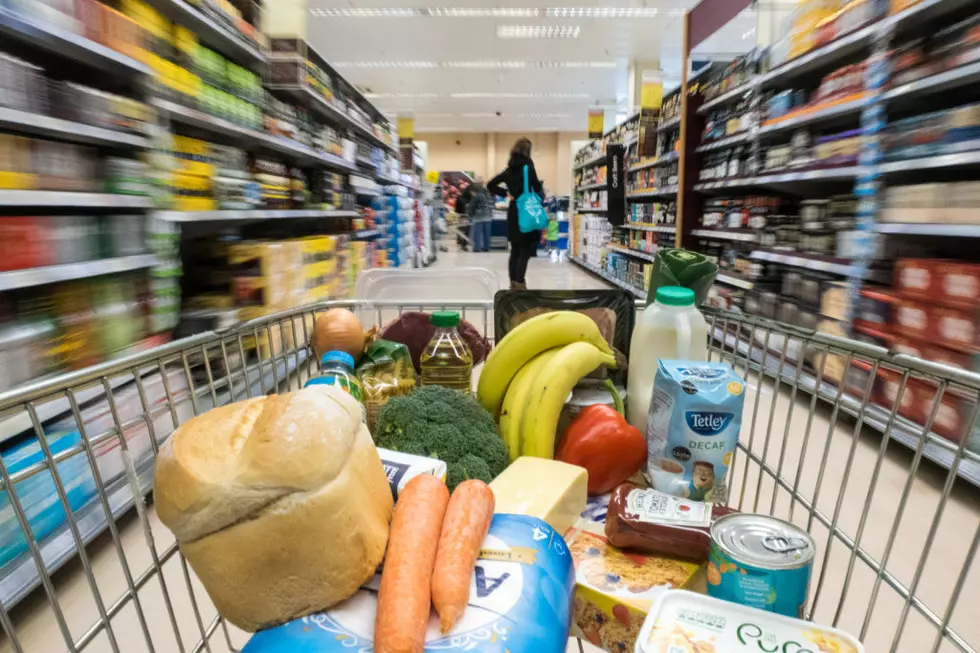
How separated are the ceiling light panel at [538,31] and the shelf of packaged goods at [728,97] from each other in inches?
181

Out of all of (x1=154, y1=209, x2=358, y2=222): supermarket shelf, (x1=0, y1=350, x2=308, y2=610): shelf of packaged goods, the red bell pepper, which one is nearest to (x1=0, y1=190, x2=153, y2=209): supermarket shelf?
(x1=154, y1=209, x2=358, y2=222): supermarket shelf

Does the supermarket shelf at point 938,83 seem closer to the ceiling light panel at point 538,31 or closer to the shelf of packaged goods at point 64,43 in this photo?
the shelf of packaged goods at point 64,43

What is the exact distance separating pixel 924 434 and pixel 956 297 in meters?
1.62

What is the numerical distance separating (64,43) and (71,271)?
66cm

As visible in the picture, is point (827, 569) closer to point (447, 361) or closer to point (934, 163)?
point (447, 361)

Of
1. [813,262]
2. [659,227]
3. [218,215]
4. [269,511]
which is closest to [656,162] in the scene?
[659,227]

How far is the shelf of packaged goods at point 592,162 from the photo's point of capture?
7.96 meters

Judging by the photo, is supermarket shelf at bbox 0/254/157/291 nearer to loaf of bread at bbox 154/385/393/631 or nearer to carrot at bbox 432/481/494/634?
loaf of bread at bbox 154/385/393/631

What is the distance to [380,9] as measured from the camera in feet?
23.7

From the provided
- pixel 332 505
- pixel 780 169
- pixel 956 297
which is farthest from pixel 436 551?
pixel 780 169

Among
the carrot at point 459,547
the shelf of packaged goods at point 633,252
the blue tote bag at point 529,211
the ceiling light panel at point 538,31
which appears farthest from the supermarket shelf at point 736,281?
the ceiling light panel at point 538,31

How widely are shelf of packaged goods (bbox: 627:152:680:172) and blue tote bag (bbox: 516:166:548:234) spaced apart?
1.19m

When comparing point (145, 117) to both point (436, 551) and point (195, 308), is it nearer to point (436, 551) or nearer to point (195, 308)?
point (195, 308)

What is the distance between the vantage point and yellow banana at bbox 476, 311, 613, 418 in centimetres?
126
